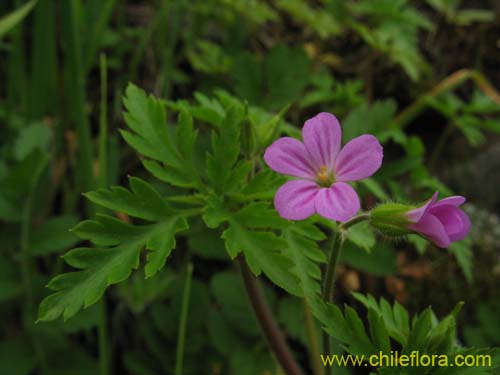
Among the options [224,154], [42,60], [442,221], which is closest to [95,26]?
[42,60]

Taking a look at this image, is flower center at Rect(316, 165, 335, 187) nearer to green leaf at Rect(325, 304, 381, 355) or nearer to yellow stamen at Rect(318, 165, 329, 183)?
yellow stamen at Rect(318, 165, 329, 183)

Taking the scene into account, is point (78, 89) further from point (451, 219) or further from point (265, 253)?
point (451, 219)

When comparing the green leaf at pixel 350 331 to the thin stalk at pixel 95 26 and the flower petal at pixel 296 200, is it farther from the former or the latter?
the thin stalk at pixel 95 26

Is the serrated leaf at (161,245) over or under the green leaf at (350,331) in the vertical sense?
over

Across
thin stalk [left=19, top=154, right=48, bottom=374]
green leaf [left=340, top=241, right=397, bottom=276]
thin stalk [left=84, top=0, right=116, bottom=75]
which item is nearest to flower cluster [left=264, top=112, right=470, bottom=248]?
green leaf [left=340, top=241, right=397, bottom=276]

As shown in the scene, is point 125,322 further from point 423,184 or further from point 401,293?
point 423,184

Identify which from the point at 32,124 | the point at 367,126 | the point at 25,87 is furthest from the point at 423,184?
the point at 25,87

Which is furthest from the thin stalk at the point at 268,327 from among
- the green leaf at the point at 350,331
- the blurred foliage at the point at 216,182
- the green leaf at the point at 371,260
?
the green leaf at the point at 371,260
